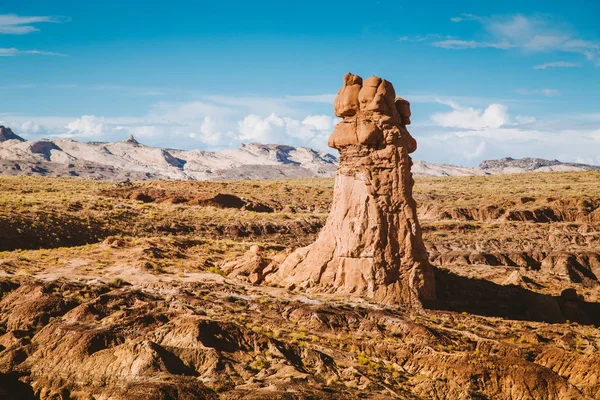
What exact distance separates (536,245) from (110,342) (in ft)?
132

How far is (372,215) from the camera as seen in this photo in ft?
103

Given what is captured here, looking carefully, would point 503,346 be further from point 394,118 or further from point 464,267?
point 464,267

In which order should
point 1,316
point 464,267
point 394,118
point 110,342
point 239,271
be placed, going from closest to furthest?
1. point 110,342
2. point 1,316
3. point 394,118
4. point 239,271
5. point 464,267

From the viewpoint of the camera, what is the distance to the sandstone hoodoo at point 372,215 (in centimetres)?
3103

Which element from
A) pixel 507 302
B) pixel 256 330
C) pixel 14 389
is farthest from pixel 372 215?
pixel 14 389

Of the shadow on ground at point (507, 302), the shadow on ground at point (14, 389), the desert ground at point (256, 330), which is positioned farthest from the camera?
the shadow on ground at point (507, 302)

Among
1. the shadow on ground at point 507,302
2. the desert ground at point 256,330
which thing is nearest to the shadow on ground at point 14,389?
the desert ground at point 256,330

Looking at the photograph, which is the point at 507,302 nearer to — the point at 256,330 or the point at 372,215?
the point at 372,215

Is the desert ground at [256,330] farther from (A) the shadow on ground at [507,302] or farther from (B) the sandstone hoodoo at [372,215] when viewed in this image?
(B) the sandstone hoodoo at [372,215]

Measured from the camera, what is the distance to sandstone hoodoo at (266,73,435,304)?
31.0m

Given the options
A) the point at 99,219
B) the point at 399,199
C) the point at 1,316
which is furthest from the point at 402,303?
the point at 99,219

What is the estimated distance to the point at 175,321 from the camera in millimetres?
25875

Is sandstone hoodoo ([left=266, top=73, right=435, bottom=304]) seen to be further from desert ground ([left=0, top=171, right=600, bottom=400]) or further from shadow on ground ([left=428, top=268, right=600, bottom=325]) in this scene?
shadow on ground ([left=428, top=268, right=600, bottom=325])

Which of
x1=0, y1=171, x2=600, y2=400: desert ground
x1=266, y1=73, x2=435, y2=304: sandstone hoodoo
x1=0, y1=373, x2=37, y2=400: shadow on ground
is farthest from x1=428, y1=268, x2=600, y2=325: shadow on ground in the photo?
x1=0, y1=373, x2=37, y2=400: shadow on ground
